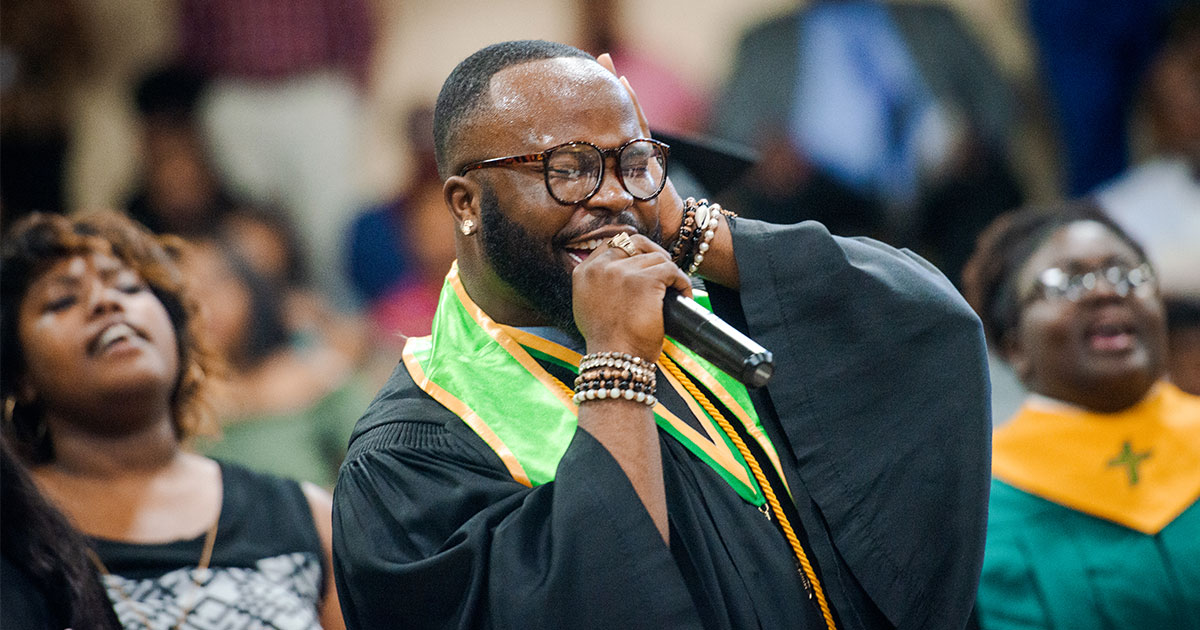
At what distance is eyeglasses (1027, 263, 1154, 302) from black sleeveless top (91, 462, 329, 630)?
6.21 ft

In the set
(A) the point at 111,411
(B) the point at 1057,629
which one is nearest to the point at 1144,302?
(B) the point at 1057,629

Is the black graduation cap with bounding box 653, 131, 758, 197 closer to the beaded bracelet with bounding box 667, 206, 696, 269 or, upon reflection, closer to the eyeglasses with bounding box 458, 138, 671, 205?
the beaded bracelet with bounding box 667, 206, 696, 269

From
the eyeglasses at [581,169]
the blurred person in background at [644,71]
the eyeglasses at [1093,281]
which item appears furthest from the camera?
the blurred person in background at [644,71]

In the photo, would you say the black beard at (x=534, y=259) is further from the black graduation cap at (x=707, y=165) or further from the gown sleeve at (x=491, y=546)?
the black graduation cap at (x=707, y=165)

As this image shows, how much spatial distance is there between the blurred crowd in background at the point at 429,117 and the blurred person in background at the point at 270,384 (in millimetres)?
31

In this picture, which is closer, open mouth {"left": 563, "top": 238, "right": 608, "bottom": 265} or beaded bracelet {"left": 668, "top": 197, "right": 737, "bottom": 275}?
open mouth {"left": 563, "top": 238, "right": 608, "bottom": 265}

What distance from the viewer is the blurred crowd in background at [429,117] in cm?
564

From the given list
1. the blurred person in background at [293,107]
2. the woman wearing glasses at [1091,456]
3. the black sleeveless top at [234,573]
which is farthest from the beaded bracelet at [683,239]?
the blurred person in background at [293,107]

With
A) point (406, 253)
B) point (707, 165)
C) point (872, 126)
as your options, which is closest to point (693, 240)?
point (707, 165)

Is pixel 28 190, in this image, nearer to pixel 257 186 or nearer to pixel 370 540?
pixel 257 186

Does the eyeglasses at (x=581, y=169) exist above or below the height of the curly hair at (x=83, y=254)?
above

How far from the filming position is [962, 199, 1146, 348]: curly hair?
3.41 meters

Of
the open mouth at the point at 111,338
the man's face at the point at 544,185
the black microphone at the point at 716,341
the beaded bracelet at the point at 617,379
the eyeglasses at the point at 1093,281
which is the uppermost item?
the man's face at the point at 544,185

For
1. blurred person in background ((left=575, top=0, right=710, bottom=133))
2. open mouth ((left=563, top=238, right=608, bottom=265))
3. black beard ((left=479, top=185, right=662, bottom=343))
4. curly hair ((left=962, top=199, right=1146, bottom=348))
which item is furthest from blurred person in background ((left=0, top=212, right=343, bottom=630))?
blurred person in background ((left=575, top=0, right=710, bottom=133))
